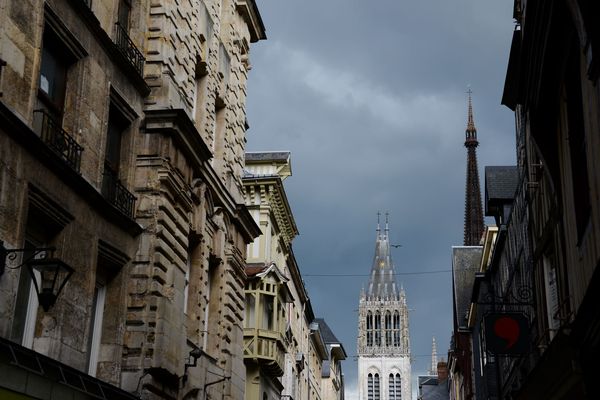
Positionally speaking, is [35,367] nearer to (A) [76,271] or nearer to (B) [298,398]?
(A) [76,271]

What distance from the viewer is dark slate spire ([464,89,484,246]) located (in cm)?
16450

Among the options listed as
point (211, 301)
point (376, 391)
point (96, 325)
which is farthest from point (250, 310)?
point (376, 391)

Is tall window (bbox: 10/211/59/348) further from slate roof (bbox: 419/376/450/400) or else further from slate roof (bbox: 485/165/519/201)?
slate roof (bbox: 419/376/450/400)

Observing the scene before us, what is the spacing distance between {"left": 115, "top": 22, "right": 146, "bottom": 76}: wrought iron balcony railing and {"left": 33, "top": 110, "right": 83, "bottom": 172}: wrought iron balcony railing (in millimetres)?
3408

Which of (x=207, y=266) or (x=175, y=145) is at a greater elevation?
(x=175, y=145)

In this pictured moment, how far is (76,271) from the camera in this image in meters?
17.0

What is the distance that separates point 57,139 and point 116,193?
3.16 m

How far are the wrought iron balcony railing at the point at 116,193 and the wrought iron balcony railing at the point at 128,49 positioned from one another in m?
2.73

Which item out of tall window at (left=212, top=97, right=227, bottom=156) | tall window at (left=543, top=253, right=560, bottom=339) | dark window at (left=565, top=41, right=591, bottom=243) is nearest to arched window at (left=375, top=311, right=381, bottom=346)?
tall window at (left=212, top=97, right=227, bottom=156)

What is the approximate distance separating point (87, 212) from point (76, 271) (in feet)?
4.20

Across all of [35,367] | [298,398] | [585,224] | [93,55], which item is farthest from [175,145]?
[298,398]

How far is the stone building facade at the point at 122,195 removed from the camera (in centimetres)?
1506

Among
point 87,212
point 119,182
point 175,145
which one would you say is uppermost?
point 175,145

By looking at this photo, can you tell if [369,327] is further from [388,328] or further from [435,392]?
[435,392]
